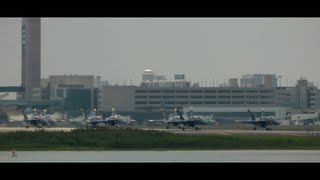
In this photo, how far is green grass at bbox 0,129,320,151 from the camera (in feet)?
120

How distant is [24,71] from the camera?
12812 centimetres

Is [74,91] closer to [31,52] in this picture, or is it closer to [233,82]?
[233,82]

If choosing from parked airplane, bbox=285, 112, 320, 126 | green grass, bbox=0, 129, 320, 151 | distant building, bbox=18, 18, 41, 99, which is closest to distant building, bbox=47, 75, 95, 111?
parked airplane, bbox=285, 112, 320, 126

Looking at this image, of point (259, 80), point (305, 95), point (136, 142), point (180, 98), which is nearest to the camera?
point (136, 142)

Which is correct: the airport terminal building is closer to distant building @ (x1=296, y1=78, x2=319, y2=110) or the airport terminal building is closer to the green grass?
distant building @ (x1=296, y1=78, x2=319, y2=110)

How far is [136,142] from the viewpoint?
36875 millimetres

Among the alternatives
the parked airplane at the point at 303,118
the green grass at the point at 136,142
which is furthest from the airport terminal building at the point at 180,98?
the green grass at the point at 136,142

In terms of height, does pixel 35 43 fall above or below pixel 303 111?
above

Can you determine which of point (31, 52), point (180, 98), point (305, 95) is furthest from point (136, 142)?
point (31, 52)

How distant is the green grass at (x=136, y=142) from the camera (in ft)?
120
